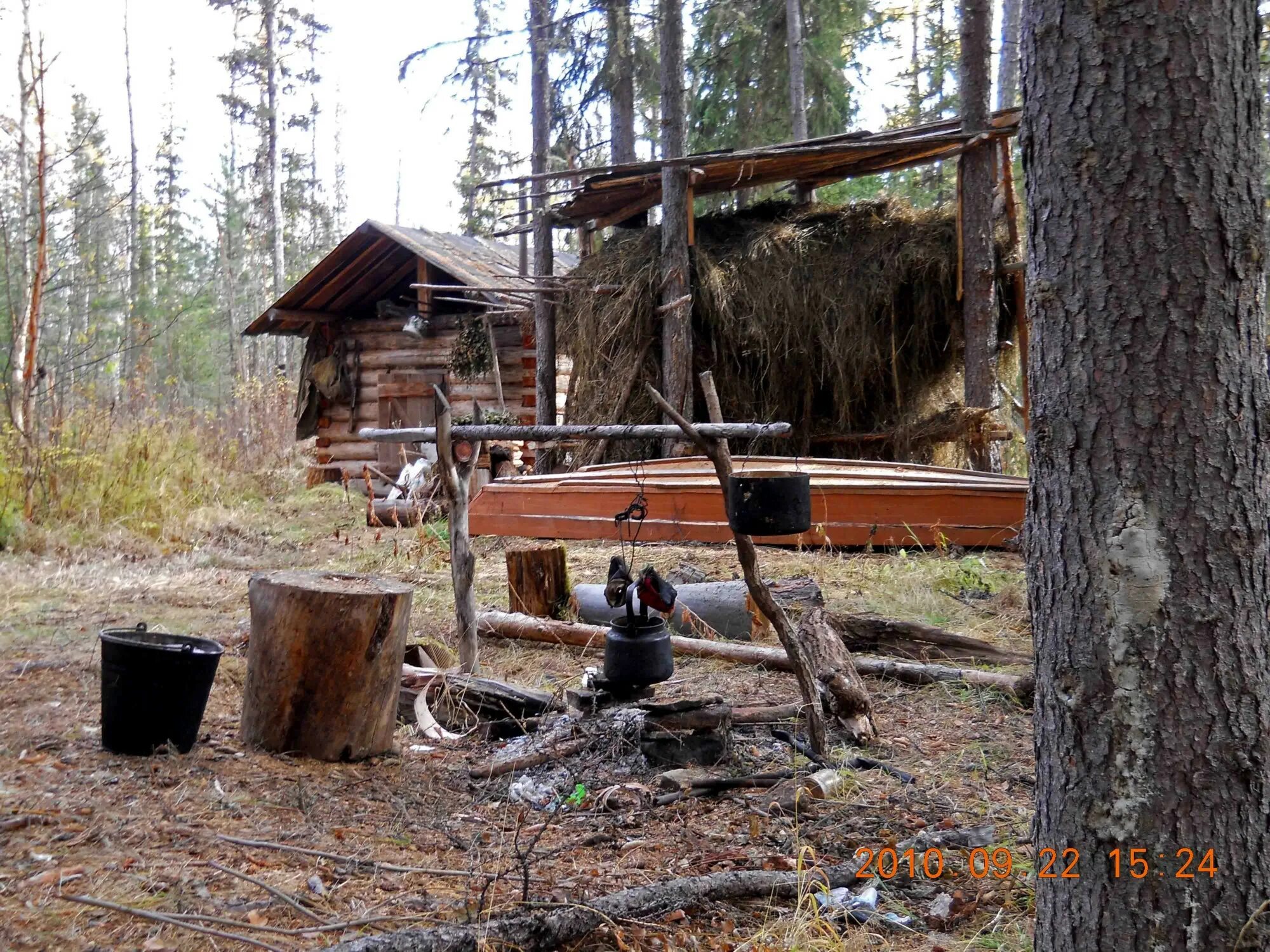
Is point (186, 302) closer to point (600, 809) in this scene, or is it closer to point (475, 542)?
point (475, 542)

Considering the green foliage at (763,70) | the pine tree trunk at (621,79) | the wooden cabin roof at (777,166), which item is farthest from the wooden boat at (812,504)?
the green foliage at (763,70)

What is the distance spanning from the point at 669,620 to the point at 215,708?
10.0 feet

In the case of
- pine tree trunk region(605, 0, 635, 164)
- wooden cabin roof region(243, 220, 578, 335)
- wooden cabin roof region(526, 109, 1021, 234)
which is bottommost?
wooden cabin roof region(243, 220, 578, 335)

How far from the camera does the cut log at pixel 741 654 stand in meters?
5.47

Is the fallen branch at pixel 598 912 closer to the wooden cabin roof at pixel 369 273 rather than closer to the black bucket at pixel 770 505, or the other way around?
the black bucket at pixel 770 505

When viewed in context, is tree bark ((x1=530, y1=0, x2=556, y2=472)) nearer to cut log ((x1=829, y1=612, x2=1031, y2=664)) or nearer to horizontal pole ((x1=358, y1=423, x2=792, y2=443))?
horizontal pole ((x1=358, y1=423, x2=792, y2=443))

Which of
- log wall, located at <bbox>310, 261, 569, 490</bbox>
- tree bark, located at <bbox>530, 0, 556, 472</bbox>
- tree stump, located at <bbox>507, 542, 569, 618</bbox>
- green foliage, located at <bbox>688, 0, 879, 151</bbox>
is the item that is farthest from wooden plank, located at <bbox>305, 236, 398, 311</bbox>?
tree stump, located at <bbox>507, 542, 569, 618</bbox>

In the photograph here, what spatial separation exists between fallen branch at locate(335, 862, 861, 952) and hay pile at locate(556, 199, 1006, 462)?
9.24 meters

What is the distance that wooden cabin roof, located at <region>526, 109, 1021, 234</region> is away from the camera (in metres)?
10.6

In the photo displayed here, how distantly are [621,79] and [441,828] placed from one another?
15.8 metres

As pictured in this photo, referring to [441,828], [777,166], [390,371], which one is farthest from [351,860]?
[390,371]

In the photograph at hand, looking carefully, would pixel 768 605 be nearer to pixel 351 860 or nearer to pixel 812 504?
pixel 351 860

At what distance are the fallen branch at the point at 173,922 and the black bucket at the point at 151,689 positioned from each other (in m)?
1.58

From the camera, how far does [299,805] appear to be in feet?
12.8
